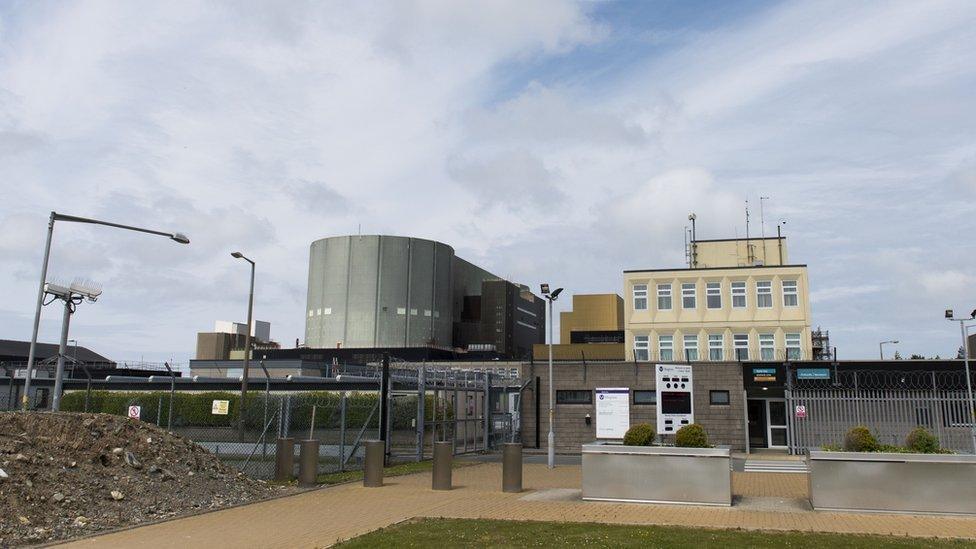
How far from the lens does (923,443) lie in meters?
15.7

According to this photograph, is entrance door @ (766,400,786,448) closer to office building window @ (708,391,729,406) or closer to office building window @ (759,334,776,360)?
office building window @ (708,391,729,406)

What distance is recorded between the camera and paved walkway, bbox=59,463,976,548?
Answer: 40.8ft

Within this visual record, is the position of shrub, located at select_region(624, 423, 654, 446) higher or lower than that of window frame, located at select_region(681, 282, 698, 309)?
lower

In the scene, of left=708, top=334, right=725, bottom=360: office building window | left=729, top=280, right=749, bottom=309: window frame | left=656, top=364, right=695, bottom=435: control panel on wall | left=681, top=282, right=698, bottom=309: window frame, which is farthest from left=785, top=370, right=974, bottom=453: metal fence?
left=681, top=282, right=698, bottom=309: window frame

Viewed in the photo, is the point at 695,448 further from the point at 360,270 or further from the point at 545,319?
the point at 545,319

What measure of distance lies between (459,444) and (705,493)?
17.4 meters

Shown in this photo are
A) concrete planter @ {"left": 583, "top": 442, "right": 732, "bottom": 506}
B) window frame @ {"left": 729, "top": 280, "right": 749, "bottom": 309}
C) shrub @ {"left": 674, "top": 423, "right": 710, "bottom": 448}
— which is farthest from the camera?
window frame @ {"left": 729, "top": 280, "right": 749, "bottom": 309}

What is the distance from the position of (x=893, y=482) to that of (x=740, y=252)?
48.6 m

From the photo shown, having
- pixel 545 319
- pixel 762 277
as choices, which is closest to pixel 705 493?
pixel 762 277

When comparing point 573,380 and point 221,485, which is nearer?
point 221,485

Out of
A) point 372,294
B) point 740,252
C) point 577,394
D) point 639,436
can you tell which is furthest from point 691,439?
point 372,294

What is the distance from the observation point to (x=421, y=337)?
101 metres

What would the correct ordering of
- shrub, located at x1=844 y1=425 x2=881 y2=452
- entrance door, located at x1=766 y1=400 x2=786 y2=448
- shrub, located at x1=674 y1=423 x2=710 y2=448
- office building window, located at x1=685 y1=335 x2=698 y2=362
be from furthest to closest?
office building window, located at x1=685 y1=335 x2=698 y2=362 → entrance door, located at x1=766 y1=400 x2=786 y2=448 → shrub, located at x1=674 y1=423 x2=710 y2=448 → shrub, located at x1=844 y1=425 x2=881 y2=452

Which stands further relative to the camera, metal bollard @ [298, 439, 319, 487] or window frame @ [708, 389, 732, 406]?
window frame @ [708, 389, 732, 406]
